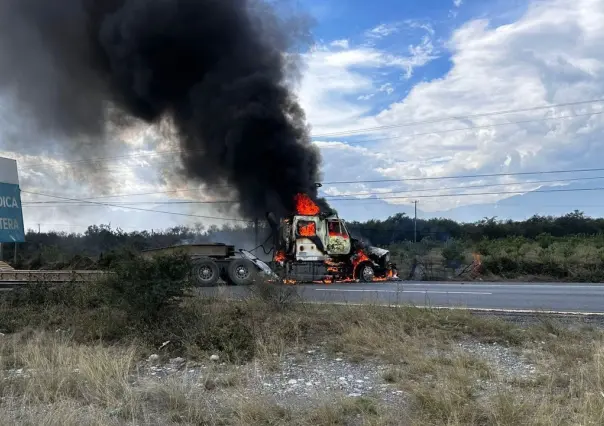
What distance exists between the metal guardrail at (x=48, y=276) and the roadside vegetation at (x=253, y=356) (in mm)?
819

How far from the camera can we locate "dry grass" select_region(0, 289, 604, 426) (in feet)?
14.1

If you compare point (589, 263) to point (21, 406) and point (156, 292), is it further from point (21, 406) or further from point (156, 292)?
point (21, 406)

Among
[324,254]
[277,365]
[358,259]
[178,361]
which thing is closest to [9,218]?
[178,361]

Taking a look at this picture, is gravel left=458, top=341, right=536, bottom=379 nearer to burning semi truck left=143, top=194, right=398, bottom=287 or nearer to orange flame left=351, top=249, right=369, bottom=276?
burning semi truck left=143, top=194, right=398, bottom=287

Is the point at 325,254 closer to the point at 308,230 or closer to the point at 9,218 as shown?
the point at 308,230

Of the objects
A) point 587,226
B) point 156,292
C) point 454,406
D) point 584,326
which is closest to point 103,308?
point 156,292

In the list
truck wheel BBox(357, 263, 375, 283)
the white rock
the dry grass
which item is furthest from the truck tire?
the white rock

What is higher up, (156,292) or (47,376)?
(156,292)

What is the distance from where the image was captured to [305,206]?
20.6 m

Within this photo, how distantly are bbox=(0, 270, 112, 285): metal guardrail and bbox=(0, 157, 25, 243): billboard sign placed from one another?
0.93m

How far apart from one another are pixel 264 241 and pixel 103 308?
43.6ft

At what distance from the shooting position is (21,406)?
4.73 metres

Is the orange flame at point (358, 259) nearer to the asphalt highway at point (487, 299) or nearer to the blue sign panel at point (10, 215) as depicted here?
the asphalt highway at point (487, 299)

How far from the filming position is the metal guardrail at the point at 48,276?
11.3 meters
